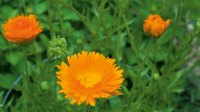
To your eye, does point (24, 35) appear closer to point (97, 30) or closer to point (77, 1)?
point (97, 30)

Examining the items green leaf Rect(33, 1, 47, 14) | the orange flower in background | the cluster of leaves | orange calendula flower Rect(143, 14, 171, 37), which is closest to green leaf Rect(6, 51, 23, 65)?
the cluster of leaves

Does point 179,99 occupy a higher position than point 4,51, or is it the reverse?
point 4,51

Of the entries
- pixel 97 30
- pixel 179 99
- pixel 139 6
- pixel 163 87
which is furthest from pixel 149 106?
pixel 139 6

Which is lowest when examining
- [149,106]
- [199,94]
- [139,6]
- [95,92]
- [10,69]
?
[95,92]

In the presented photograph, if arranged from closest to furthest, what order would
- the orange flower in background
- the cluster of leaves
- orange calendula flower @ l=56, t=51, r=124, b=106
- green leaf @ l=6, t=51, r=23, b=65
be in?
1. orange calendula flower @ l=56, t=51, r=124, b=106
2. the orange flower in background
3. the cluster of leaves
4. green leaf @ l=6, t=51, r=23, b=65

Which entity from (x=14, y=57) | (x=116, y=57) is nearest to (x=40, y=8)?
(x=14, y=57)

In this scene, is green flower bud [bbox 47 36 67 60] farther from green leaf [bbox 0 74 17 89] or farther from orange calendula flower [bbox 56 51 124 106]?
green leaf [bbox 0 74 17 89]

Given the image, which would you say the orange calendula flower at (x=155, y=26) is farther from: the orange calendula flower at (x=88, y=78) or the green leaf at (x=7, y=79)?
the green leaf at (x=7, y=79)
